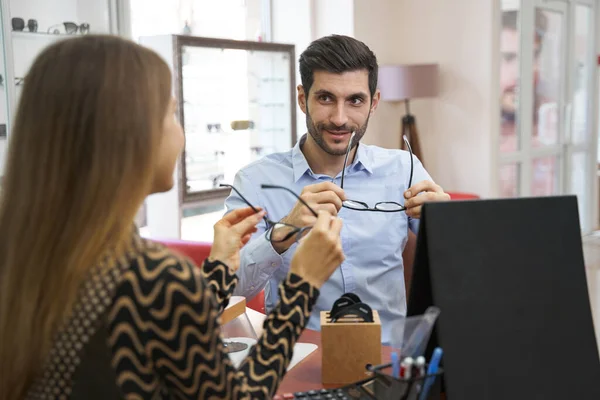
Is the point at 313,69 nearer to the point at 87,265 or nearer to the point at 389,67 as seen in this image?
the point at 87,265

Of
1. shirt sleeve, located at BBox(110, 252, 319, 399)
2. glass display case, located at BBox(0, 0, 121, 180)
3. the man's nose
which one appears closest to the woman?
shirt sleeve, located at BBox(110, 252, 319, 399)

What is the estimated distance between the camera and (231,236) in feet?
4.30

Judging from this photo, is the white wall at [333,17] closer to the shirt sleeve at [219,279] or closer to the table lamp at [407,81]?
the table lamp at [407,81]

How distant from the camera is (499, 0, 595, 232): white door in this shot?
5996 mm

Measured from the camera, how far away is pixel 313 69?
2082mm

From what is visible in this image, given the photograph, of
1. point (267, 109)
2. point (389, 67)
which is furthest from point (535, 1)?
point (267, 109)

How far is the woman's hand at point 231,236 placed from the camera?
1299 mm

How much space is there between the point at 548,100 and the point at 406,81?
2.14 meters

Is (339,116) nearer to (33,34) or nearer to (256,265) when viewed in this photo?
(256,265)

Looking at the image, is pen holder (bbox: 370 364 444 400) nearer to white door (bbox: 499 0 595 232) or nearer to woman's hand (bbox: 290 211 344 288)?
woman's hand (bbox: 290 211 344 288)

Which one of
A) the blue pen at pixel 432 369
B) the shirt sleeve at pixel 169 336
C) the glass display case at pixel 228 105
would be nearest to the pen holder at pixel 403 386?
the blue pen at pixel 432 369

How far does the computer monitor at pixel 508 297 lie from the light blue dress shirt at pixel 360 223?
→ 28.5 inches

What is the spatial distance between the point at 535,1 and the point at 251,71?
2926 millimetres

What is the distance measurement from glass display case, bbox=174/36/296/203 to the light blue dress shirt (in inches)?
83.0
